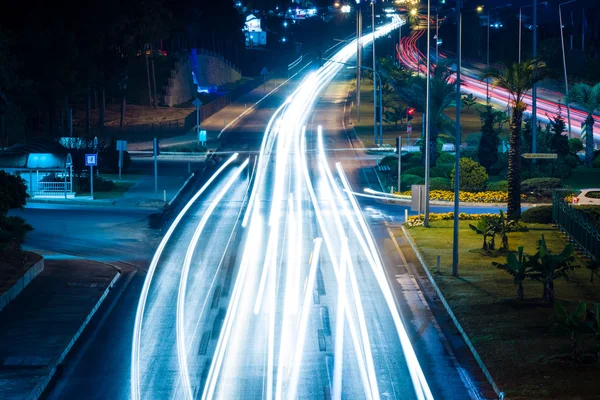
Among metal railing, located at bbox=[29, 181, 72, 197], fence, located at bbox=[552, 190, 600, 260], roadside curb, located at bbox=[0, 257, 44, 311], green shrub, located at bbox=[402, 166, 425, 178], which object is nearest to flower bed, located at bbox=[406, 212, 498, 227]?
fence, located at bbox=[552, 190, 600, 260]

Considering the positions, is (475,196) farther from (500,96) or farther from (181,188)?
(500,96)

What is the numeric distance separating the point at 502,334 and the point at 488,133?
111ft

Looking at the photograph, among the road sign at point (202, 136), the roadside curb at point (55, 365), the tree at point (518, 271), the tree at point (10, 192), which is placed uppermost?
the road sign at point (202, 136)

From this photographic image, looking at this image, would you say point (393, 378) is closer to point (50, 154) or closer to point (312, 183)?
point (312, 183)

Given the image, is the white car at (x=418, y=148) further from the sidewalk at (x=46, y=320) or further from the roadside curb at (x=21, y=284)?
the roadside curb at (x=21, y=284)

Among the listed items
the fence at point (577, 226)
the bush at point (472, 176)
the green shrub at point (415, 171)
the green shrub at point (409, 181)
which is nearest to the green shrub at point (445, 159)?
the green shrub at point (415, 171)

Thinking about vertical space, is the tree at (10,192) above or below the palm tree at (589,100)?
below

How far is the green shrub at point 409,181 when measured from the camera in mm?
49406

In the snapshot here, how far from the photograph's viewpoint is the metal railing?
4659cm

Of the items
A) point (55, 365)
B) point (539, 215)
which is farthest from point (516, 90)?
point (55, 365)

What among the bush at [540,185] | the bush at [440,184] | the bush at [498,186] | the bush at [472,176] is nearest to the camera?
the bush at [540,185]

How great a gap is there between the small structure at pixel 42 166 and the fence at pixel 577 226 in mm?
23696

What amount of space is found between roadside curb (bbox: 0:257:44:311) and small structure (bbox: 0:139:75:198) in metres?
16.0

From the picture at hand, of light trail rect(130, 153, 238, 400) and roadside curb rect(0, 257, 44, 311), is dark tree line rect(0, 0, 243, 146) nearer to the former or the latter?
light trail rect(130, 153, 238, 400)
